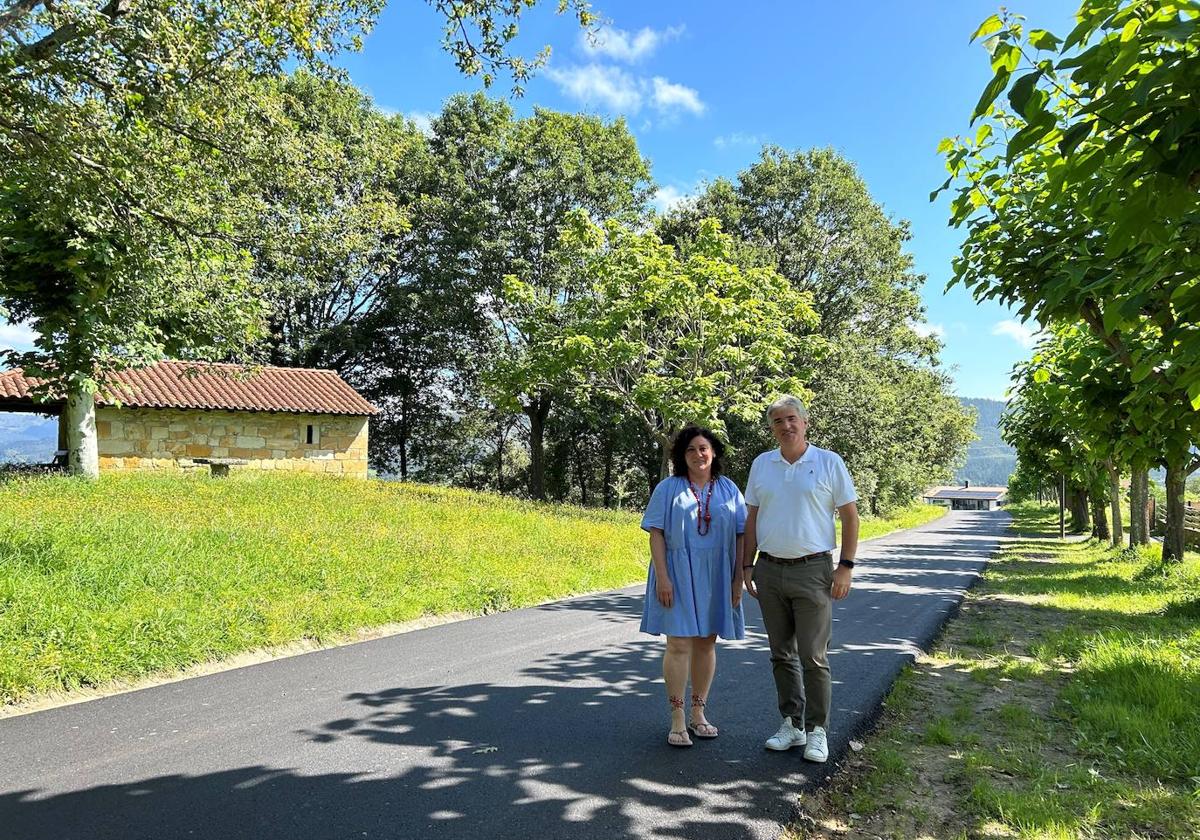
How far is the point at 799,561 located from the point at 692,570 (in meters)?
0.61

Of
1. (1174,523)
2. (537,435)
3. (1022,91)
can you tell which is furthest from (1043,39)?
(537,435)

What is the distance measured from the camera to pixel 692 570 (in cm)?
411

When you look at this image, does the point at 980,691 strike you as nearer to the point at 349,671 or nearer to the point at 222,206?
the point at 349,671

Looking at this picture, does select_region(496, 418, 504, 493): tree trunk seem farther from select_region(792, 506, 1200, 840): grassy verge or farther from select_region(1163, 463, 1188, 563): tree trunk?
select_region(792, 506, 1200, 840): grassy verge

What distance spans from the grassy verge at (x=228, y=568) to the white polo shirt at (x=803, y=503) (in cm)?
471

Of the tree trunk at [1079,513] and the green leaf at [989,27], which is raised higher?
the green leaf at [989,27]

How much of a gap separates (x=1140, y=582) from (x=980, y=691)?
27.6 ft

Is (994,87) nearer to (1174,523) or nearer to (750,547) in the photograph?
(750,547)

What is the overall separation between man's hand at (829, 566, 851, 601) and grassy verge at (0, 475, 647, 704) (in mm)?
4899

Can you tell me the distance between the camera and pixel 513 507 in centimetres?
1681

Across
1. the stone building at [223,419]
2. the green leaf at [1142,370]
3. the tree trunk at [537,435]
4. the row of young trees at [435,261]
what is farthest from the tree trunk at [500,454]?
the green leaf at [1142,370]

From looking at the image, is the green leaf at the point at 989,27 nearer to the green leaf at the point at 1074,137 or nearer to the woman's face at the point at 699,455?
the green leaf at the point at 1074,137

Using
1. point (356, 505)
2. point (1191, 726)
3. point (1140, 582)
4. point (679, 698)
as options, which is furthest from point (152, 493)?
point (1140, 582)

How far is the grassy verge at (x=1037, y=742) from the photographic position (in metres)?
3.32
